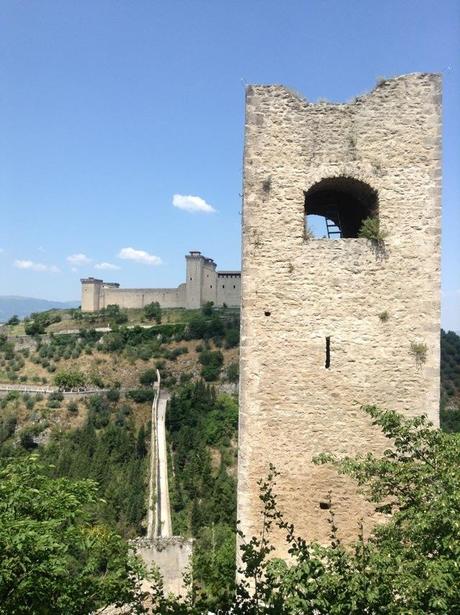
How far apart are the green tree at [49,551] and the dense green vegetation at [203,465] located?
10.1m

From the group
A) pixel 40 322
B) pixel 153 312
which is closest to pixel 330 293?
pixel 153 312

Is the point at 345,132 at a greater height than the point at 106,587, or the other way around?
the point at 345,132

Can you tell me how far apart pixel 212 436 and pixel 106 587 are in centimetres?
3655

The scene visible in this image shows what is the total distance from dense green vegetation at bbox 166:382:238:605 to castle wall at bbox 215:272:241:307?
1255 inches

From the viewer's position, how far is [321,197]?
841 cm

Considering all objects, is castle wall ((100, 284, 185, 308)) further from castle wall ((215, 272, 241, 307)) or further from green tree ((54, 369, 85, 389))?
green tree ((54, 369, 85, 389))

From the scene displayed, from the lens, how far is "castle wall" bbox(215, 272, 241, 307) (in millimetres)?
83562

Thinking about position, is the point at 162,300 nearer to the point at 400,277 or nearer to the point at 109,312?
the point at 109,312

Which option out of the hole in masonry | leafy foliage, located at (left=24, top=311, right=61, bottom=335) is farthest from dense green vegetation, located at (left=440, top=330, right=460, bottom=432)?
leafy foliage, located at (left=24, top=311, right=61, bottom=335)

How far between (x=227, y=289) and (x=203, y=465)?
5163 cm

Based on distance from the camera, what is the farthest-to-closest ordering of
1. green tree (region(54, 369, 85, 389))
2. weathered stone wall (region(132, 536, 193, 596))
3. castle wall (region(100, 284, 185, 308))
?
castle wall (region(100, 284, 185, 308)), green tree (region(54, 369, 85, 389)), weathered stone wall (region(132, 536, 193, 596))

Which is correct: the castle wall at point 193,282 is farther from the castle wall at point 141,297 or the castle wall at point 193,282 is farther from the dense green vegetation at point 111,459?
the dense green vegetation at point 111,459

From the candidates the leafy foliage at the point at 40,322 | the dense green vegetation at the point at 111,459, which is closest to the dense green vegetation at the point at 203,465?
the dense green vegetation at the point at 111,459

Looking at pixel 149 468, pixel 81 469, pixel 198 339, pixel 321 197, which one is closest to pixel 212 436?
pixel 149 468
